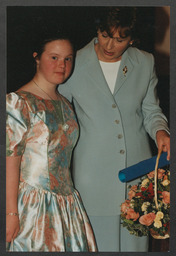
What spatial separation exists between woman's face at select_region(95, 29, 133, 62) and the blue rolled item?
44 centimetres

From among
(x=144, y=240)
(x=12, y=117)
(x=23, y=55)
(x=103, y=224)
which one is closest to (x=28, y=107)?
(x=12, y=117)

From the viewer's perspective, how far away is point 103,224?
5.23ft

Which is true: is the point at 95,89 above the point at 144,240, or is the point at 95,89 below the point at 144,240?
above

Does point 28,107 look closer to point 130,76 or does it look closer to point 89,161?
point 89,161

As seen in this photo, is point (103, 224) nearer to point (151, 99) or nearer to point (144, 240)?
point (144, 240)

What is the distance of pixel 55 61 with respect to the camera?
1553 millimetres

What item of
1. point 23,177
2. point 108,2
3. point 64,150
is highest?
point 108,2

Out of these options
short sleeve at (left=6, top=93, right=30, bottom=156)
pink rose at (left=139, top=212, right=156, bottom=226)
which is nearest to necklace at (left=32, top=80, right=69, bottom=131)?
short sleeve at (left=6, top=93, right=30, bottom=156)

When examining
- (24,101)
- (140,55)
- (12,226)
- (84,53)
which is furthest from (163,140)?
(12,226)

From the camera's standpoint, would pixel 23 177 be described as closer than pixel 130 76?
→ Yes

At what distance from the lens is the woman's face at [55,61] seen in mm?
1544

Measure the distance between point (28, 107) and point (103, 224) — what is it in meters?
0.55

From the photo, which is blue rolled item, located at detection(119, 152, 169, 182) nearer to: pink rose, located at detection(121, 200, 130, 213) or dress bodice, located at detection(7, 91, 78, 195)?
pink rose, located at detection(121, 200, 130, 213)

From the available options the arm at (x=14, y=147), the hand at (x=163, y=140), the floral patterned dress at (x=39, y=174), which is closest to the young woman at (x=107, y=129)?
the hand at (x=163, y=140)
